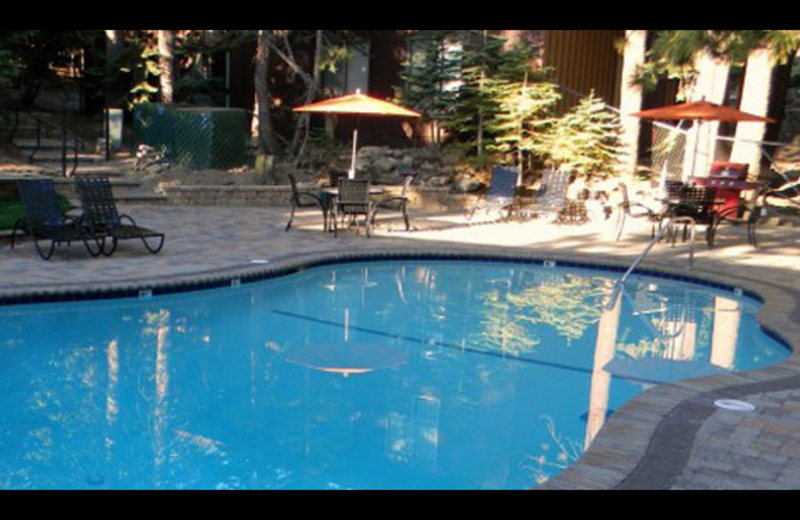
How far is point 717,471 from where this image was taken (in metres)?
4.07

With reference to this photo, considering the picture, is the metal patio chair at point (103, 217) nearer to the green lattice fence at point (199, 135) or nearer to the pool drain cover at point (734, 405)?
the pool drain cover at point (734, 405)

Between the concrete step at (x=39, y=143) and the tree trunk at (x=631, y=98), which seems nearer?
the tree trunk at (x=631, y=98)

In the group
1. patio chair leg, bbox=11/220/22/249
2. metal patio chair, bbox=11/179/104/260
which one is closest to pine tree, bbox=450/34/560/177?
metal patio chair, bbox=11/179/104/260

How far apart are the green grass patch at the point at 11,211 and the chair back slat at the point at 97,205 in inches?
43.7

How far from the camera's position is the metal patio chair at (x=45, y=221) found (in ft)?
31.2

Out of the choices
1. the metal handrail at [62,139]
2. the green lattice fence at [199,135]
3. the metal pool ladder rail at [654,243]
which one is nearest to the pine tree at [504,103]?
the green lattice fence at [199,135]

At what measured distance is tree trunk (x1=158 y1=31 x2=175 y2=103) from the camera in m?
18.2

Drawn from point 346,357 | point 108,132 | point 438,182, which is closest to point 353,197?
point 438,182

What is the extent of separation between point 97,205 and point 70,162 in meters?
7.38

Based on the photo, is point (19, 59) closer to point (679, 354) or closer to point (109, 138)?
point (109, 138)

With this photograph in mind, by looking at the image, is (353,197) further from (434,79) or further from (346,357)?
→ (434,79)

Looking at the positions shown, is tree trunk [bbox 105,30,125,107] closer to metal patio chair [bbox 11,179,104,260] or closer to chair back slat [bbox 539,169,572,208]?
metal patio chair [bbox 11,179,104,260]

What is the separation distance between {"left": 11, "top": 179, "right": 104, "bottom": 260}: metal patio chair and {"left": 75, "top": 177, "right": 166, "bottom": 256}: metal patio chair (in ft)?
0.43

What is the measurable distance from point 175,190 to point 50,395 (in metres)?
9.53
